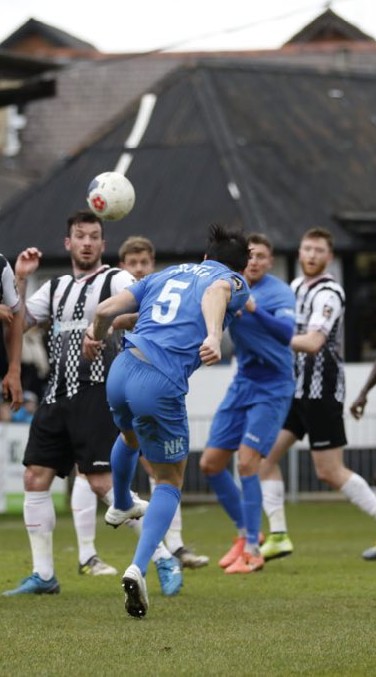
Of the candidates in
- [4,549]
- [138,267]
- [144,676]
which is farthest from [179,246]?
[144,676]

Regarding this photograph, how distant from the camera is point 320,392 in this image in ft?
43.6

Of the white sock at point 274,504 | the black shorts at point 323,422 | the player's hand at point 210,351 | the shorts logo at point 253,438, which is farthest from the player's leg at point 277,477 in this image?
the player's hand at point 210,351

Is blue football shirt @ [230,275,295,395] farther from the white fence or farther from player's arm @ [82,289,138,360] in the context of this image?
the white fence

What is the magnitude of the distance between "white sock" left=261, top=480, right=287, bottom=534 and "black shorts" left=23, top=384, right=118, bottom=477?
115 inches

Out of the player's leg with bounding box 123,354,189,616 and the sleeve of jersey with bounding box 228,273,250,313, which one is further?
the sleeve of jersey with bounding box 228,273,250,313

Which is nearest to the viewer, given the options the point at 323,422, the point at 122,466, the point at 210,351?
the point at 210,351

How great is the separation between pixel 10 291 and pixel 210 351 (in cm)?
216

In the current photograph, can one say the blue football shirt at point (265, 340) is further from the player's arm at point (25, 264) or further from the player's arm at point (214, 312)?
the player's arm at point (214, 312)

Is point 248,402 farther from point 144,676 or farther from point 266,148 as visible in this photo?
point 266,148

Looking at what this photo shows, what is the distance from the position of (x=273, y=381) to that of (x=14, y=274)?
2.66 metres

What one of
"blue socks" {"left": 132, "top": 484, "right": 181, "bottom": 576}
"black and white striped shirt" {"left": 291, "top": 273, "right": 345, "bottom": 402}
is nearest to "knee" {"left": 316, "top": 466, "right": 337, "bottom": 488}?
"black and white striped shirt" {"left": 291, "top": 273, "right": 345, "bottom": 402}

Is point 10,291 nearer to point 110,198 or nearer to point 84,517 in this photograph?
point 110,198

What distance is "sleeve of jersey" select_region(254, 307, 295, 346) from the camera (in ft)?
39.2

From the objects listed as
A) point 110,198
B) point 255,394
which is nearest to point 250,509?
point 255,394
